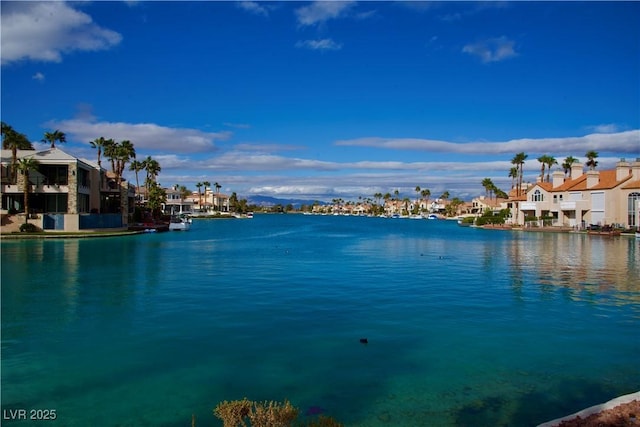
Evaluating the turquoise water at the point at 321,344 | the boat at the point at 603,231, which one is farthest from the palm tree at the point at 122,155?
the boat at the point at 603,231

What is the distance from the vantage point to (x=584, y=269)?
95.9 ft

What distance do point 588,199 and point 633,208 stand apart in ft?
24.8

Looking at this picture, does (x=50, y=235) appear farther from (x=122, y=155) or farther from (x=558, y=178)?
(x=558, y=178)

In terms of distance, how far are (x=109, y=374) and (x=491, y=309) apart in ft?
42.5

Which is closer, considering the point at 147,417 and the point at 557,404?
the point at 147,417

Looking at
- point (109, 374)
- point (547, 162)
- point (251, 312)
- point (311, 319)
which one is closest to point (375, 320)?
point (311, 319)

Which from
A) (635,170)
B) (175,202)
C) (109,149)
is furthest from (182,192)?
(635,170)

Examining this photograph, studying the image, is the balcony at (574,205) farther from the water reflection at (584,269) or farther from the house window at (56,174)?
the house window at (56,174)

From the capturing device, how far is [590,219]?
72562mm

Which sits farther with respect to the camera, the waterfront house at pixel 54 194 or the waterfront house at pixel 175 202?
the waterfront house at pixel 175 202

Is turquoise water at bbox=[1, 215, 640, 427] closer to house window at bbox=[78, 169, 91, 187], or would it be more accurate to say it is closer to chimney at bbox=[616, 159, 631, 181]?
house window at bbox=[78, 169, 91, 187]

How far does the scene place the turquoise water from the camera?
923 centimetres

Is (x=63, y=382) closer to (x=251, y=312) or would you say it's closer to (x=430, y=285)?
(x=251, y=312)

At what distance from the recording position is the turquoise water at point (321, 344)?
30.3ft
